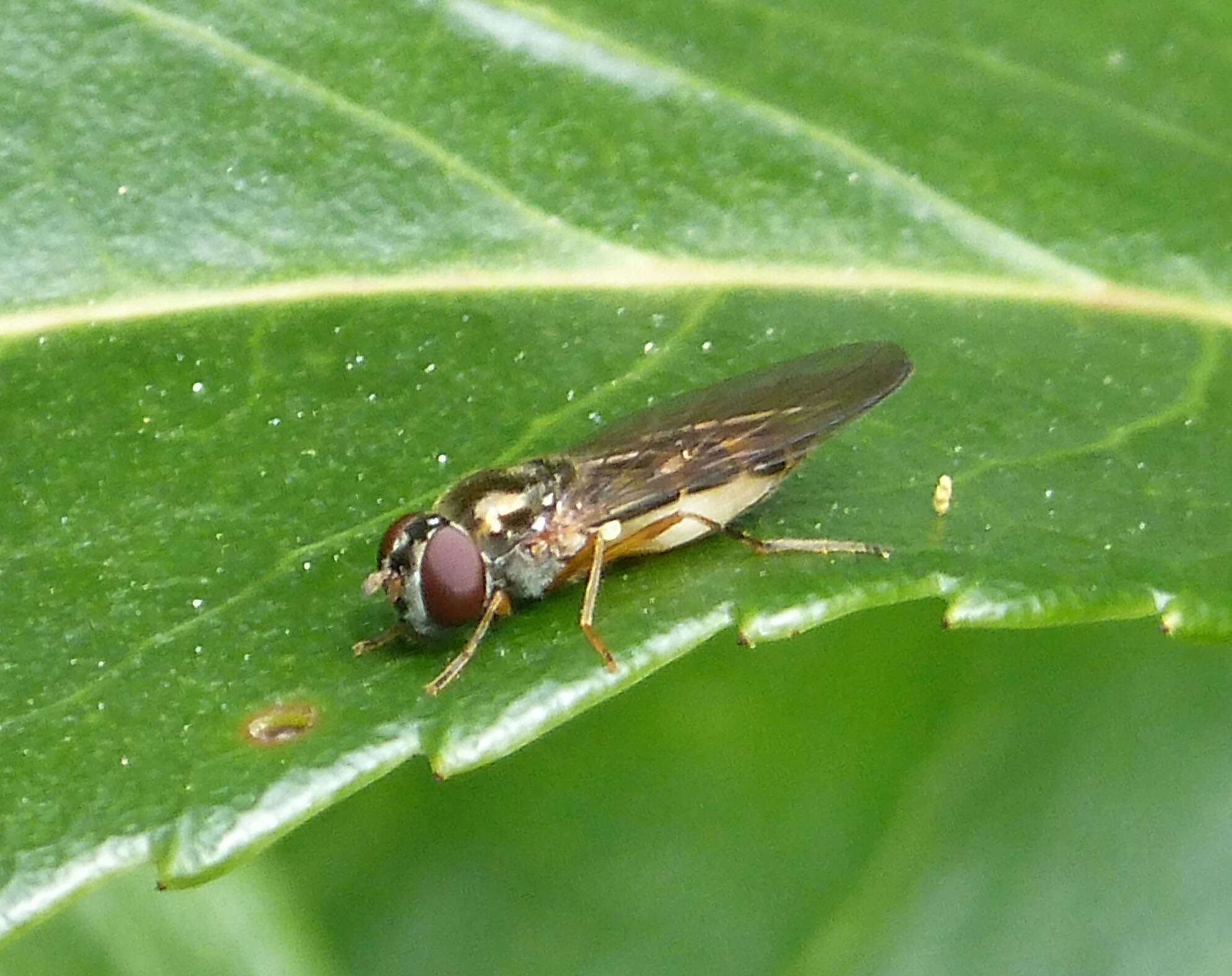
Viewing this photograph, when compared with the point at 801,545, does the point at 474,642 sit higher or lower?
lower

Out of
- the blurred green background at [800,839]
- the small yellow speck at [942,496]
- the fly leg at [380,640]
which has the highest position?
the small yellow speck at [942,496]

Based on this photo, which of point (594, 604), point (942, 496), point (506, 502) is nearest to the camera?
point (942, 496)

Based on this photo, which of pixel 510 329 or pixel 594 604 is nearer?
pixel 594 604

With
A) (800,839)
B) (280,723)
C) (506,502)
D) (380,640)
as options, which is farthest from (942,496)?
(800,839)

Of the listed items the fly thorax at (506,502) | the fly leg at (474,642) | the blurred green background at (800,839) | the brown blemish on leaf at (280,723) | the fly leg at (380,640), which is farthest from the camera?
the blurred green background at (800,839)

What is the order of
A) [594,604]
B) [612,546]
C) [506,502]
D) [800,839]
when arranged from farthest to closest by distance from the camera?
[800,839] → [612,546] → [506,502] → [594,604]

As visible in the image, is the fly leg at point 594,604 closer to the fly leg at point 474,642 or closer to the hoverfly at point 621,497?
the hoverfly at point 621,497

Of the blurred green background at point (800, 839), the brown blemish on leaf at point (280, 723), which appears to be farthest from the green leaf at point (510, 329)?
the blurred green background at point (800, 839)

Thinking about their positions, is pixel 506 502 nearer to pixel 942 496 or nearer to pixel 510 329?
pixel 510 329

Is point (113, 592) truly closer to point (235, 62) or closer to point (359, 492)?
point (359, 492)
